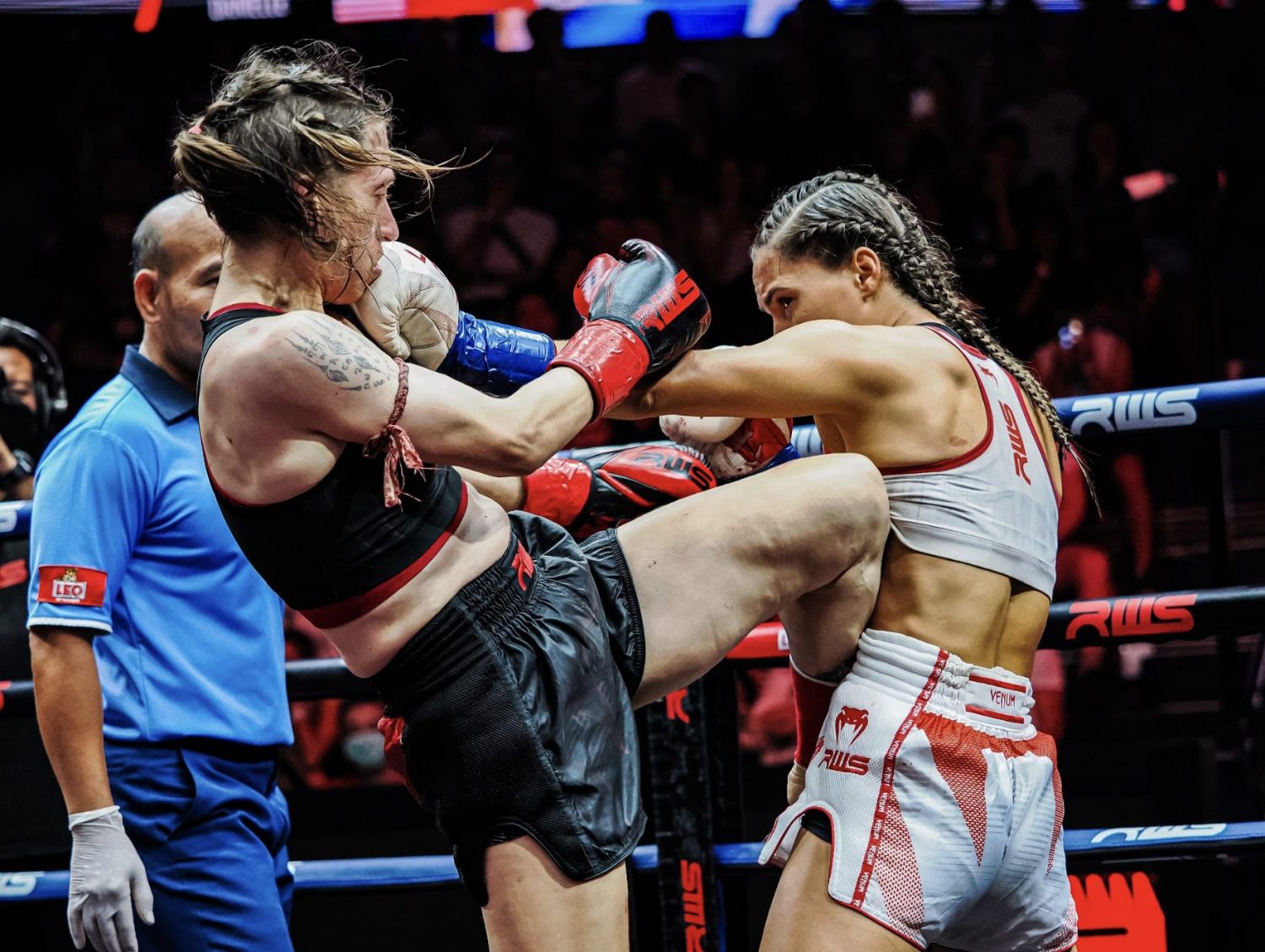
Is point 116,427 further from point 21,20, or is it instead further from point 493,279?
point 21,20

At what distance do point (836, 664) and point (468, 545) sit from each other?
615 mm

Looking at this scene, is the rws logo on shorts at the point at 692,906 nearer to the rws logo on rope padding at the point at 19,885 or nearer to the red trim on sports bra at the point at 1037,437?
the red trim on sports bra at the point at 1037,437

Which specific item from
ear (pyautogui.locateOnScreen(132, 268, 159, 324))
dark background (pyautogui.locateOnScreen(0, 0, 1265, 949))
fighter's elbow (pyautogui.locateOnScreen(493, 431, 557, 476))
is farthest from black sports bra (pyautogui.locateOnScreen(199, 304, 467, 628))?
dark background (pyautogui.locateOnScreen(0, 0, 1265, 949))

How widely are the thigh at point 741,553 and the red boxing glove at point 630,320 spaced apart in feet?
0.70

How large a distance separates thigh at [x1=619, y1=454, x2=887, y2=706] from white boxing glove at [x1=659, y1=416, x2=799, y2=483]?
14.8 inches

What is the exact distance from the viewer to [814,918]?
197 cm

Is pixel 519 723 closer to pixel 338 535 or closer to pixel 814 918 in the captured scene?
pixel 338 535

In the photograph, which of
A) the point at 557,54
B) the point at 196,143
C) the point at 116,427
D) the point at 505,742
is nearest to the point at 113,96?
the point at 557,54

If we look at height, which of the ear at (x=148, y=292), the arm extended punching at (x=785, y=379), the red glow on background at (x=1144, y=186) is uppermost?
the red glow on background at (x=1144, y=186)

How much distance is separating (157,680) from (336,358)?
90 cm

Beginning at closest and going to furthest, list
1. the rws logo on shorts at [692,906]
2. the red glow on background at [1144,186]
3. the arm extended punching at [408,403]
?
the arm extended punching at [408,403] < the rws logo on shorts at [692,906] < the red glow on background at [1144,186]

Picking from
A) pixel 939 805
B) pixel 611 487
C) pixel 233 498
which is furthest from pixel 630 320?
pixel 939 805

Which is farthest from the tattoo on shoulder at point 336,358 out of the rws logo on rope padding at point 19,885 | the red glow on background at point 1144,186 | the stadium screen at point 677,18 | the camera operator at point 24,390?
the stadium screen at point 677,18

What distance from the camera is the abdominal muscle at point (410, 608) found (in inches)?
71.4
